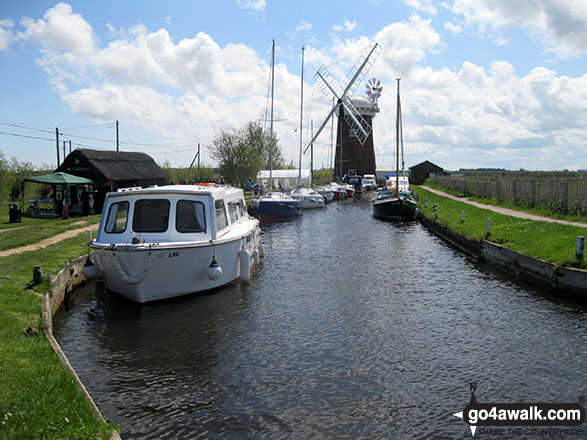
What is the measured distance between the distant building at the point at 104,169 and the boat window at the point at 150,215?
2139cm

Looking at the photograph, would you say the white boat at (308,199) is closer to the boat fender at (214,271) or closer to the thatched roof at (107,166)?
the thatched roof at (107,166)

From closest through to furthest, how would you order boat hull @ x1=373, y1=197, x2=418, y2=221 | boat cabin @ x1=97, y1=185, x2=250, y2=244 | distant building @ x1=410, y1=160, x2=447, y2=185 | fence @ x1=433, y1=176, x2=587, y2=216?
boat cabin @ x1=97, y1=185, x2=250, y2=244 < fence @ x1=433, y1=176, x2=587, y2=216 < boat hull @ x1=373, y1=197, x2=418, y2=221 < distant building @ x1=410, y1=160, x2=447, y2=185

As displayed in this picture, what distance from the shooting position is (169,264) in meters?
13.5

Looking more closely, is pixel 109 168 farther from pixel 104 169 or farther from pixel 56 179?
pixel 56 179

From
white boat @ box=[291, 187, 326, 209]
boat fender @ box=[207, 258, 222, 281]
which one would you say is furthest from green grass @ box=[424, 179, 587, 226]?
boat fender @ box=[207, 258, 222, 281]

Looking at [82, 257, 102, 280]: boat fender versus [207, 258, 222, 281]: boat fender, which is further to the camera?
[82, 257, 102, 280]: boat fender

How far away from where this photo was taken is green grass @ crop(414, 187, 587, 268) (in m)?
16.1

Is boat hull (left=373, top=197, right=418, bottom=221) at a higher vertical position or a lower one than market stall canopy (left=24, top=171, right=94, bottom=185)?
lower

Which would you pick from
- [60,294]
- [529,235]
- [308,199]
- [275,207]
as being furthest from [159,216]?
[308,199]

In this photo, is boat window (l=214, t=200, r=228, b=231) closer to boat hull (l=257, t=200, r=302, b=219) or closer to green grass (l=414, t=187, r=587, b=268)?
green grass (l=414, t=187, r=587, b=268)

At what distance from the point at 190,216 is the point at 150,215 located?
116cm

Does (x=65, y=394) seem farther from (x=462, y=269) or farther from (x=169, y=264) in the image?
(x=462, y=269)

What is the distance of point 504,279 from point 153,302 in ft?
40.3

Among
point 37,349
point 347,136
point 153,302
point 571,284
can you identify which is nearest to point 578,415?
point 571,284
